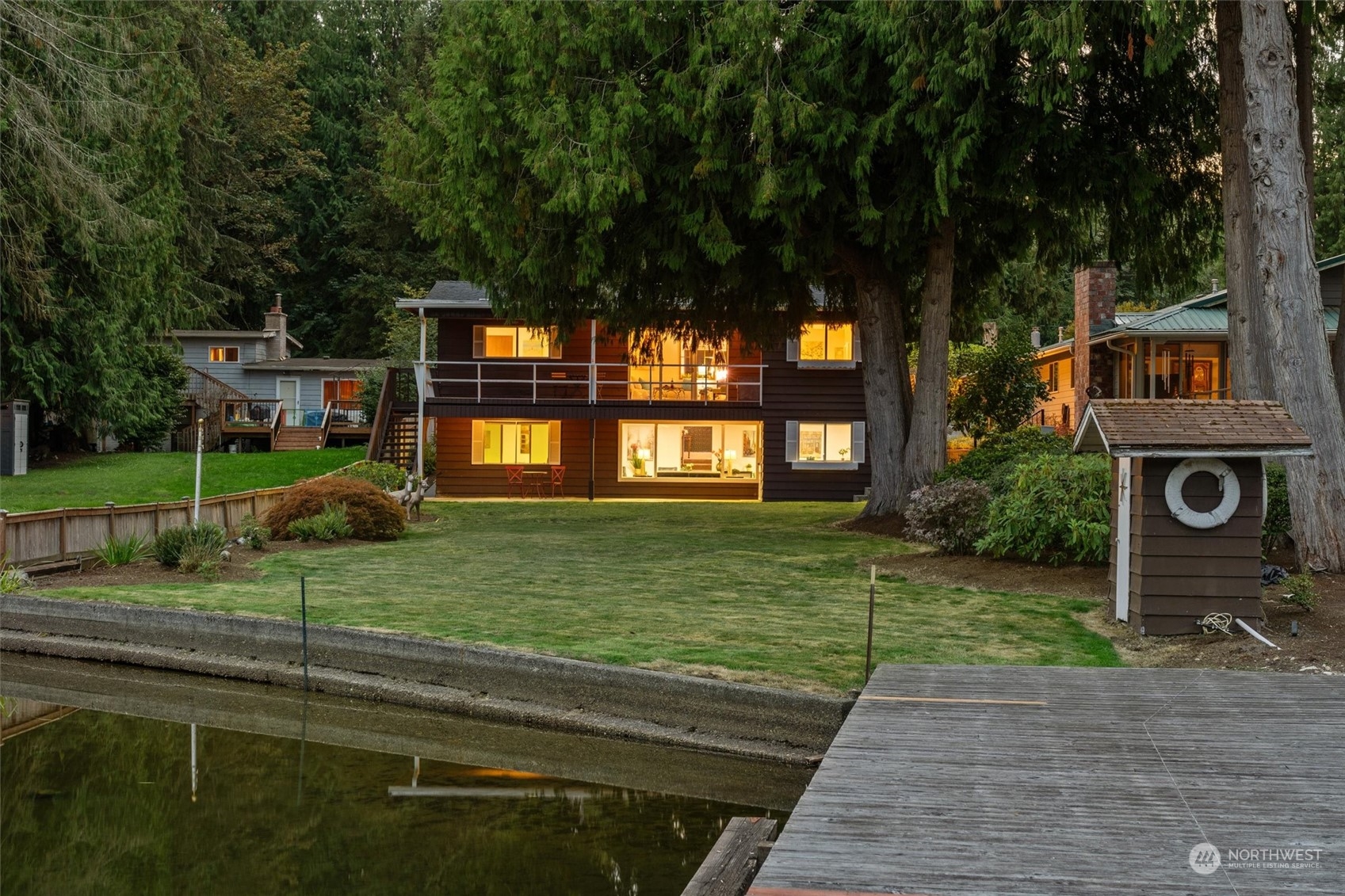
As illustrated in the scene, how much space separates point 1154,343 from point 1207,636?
23.1 m

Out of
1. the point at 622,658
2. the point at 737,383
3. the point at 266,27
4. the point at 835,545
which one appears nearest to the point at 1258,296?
the point at 835,545

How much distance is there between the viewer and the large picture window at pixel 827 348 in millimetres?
31594

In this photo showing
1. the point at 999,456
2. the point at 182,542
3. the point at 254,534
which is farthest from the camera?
the point at 999,456

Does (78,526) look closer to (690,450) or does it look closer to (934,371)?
(934,371)

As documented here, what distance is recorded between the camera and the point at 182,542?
16.8 meters

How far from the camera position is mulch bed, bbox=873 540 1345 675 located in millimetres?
10258

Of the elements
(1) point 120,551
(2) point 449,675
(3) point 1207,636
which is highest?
(1) point 120,551

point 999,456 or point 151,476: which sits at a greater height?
point 999,456

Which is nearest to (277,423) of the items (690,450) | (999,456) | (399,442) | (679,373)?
(399,442)

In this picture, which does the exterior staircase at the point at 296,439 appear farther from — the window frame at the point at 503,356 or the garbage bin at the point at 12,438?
Result: the garbage bin at the point at 12,438

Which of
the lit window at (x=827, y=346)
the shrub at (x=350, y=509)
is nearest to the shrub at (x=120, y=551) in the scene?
the shrub at (x=350, y=509)

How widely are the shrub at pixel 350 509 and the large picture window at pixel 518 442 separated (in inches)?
440

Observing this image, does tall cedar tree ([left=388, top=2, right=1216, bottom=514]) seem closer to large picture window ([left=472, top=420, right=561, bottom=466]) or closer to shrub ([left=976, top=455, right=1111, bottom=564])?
shrub ([left=976, top=455, right=1111, bottom=564])

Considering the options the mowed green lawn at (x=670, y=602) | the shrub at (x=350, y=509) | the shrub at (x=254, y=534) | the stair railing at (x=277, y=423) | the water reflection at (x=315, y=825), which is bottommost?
the water reflection at (x=315, y=825)
